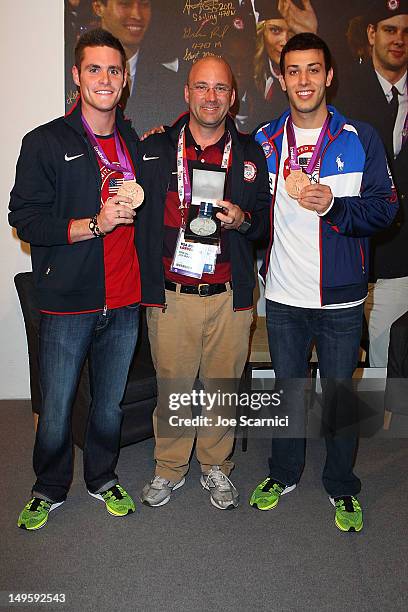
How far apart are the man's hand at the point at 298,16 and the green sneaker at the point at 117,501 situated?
2799 mm

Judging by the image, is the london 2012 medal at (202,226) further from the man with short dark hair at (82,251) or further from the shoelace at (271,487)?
the shoelace at (271,487)

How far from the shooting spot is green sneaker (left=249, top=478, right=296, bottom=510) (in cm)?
302

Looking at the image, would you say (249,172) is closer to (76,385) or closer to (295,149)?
(295,149)

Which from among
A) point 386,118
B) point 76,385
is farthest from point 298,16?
point 76,385

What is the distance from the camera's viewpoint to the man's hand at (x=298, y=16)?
391cm

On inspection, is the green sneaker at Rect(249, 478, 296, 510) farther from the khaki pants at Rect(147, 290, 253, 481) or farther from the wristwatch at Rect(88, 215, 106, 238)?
the wristwatch at Rect(88, 215, 106, 238)

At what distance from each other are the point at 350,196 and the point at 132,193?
91 cm

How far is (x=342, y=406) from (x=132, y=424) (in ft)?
3.74

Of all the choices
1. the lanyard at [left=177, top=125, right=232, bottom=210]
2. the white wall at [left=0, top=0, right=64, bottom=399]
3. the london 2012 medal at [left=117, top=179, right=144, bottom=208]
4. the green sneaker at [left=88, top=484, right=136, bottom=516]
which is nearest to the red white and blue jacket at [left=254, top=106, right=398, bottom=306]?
the lanyard at [left=177, top=125, right=232, bottom=210]

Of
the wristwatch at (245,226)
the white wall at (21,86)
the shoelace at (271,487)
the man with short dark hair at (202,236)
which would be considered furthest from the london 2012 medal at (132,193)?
the white wall at (21,86)

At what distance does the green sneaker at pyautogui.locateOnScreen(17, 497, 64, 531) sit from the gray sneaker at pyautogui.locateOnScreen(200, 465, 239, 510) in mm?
730

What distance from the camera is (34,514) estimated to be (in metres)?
2.80
